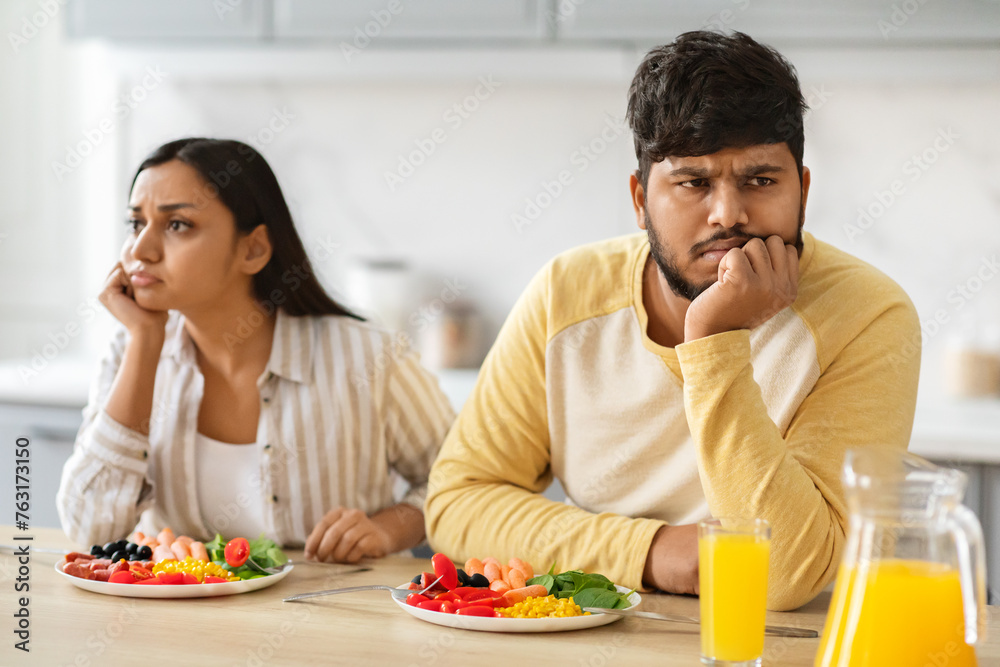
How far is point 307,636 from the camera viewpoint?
98 centimetres

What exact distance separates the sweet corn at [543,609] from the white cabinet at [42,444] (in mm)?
1766

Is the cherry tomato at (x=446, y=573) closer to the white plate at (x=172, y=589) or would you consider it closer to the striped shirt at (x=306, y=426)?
the white plate at (x=172, y=589)

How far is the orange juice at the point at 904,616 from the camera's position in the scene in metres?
0.76

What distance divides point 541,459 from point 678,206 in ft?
1.42

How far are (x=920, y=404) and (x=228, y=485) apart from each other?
1792 mm

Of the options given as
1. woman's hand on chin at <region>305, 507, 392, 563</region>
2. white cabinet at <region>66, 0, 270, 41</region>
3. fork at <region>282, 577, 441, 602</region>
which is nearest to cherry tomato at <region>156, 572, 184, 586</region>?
fork at <region>282, 577, 441, 602</region>

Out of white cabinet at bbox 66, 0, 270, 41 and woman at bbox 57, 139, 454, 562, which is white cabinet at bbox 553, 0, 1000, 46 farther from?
woman at bbox 57, 139, 454, 562

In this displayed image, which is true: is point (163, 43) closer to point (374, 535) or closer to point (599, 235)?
point (599, 235)

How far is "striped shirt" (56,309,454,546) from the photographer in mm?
1614

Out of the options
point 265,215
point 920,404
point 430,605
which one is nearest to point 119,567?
point 430,605

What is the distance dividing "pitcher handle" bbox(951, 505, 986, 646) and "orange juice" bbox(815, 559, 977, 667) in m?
0.03

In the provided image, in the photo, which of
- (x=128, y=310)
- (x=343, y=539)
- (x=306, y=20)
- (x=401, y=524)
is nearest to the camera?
(x=343, y=539)

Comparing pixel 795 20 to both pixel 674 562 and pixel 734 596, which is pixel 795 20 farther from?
pixel 734 596

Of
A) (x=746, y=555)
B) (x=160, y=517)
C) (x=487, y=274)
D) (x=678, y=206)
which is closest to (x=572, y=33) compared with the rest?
(x=487, y=274)
